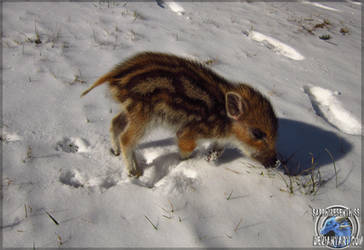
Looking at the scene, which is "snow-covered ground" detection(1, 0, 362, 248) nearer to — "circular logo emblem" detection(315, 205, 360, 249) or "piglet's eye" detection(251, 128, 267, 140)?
"circular logo emblem" detection(315, 205, 360, 249)

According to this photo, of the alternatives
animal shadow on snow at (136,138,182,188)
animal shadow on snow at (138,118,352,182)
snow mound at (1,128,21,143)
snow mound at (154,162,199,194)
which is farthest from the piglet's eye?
snow mound at (1,128,21,143)

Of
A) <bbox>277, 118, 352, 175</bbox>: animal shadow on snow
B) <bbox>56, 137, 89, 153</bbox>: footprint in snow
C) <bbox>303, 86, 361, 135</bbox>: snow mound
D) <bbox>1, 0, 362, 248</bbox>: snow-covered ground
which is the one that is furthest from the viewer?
<bbox>303, 86, 361, 135</bbox>: snow mound

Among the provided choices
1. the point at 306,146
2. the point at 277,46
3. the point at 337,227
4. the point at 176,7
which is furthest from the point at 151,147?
the point at 176,7

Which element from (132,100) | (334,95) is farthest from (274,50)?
(132,100)

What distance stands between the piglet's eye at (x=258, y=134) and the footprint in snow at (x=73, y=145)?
196 cm

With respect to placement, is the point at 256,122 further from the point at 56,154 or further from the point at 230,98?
the point at 56,154

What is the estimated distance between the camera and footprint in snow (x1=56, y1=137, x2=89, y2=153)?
269cm

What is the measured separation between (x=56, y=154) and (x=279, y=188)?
2.43m

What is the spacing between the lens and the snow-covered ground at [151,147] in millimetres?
2053

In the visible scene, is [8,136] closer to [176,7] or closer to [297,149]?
[297,149]

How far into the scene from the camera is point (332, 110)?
3.78 metres

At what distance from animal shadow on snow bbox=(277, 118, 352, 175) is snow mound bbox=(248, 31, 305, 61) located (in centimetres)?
236

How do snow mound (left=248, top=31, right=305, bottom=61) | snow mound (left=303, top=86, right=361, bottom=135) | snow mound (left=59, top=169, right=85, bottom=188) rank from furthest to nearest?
1. snow mound (left=248, top=31, right=305, bottom=61)
2. snow mound (left=303, top=86, right=361, bottom=135)
3. snow mound (left=59, top=169, right=85, bottom=188)

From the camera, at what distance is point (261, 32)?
5770mm
